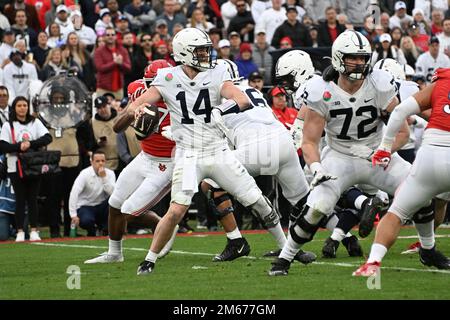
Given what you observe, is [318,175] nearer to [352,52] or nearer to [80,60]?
[352,52]

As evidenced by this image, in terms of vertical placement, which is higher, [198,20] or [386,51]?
[198,20]

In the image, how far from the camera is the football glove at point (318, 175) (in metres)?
7.95

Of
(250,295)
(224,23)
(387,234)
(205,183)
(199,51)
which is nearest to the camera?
(250,295)

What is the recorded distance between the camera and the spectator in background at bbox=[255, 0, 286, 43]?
725 inches

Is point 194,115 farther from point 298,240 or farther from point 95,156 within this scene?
point 95,156

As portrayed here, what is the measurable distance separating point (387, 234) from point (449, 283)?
1.81 feet

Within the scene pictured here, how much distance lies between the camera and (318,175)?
796cm

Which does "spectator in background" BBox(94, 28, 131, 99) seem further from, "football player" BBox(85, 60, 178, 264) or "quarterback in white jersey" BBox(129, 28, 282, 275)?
"quarterback in white jersey" BBox(129, 28, 282, 275)

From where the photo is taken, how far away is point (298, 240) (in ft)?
26.5

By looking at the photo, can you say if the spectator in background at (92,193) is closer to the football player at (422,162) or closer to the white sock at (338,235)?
the white sock at (338,235)

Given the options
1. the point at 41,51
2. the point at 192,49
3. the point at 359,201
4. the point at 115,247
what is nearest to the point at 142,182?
the point at 115,247

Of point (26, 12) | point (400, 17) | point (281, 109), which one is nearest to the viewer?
point (281, 109)

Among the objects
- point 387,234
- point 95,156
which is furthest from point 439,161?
point 95,156

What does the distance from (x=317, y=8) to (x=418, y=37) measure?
6.44 feet
